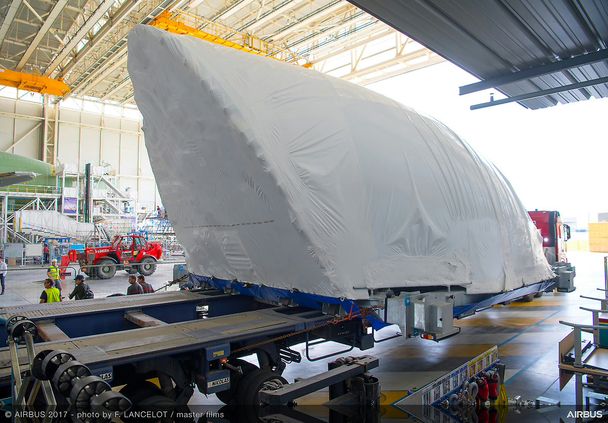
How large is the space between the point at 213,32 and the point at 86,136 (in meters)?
21.0

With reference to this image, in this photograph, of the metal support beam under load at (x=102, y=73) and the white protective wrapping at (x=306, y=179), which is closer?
the white protective wrapping at (x=306, y=179)

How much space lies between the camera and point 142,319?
491cm

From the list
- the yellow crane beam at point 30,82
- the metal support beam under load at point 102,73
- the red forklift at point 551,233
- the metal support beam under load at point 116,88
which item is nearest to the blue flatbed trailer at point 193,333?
the red forklift at point 551,233

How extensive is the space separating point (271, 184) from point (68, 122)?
42555 millimetres

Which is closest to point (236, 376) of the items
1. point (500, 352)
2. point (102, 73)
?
point (500, 352)

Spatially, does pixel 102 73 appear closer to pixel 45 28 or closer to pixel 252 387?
pixel 45 28

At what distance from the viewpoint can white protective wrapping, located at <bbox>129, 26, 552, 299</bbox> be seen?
177 inches

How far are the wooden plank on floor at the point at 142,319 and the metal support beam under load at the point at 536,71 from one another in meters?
7.60

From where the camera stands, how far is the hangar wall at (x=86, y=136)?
125 ft

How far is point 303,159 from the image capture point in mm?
4613

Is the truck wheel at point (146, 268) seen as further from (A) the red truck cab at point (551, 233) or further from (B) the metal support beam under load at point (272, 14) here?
(A) the red truck cab at point (551, 233)

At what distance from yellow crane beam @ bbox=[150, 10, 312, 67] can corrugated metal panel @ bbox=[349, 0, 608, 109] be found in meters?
15.0

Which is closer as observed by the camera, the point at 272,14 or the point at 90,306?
the point at 90,306

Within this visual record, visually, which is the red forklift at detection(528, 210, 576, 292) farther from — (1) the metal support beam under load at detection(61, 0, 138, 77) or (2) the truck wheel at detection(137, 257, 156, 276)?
(1) the metal support beam under load at detection(61, 0, 138, 77)
